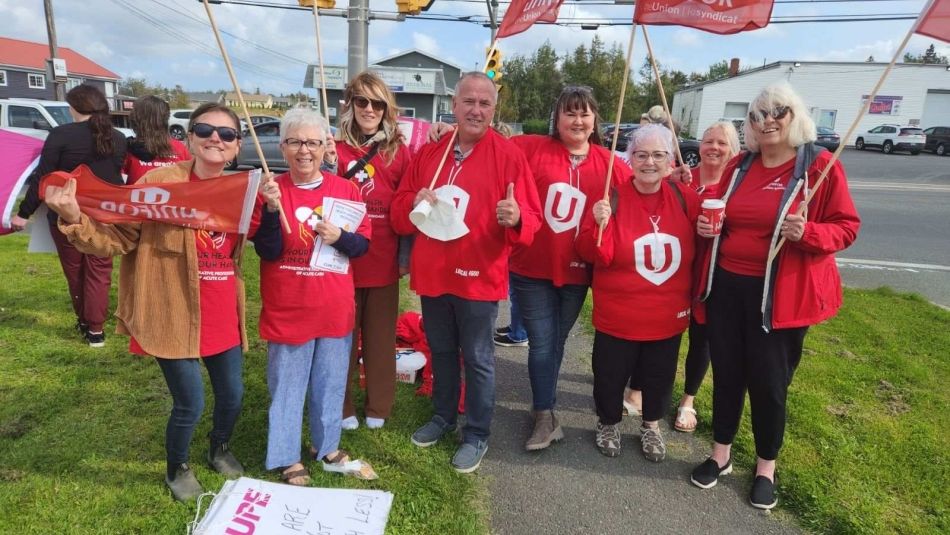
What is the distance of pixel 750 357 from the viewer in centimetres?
299

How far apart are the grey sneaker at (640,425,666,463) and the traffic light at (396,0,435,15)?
30.9 ft

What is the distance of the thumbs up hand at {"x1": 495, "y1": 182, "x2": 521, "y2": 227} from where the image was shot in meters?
2.82

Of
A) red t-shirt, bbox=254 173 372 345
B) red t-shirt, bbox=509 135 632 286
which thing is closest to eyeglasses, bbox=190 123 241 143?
red t-shirt, bbox=254 173 372 345

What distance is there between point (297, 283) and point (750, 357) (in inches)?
92.2

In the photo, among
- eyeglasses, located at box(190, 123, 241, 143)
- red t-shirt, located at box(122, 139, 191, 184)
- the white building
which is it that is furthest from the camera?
the white building

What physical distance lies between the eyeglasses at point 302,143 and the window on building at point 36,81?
2185 inches

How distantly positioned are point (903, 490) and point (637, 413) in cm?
150

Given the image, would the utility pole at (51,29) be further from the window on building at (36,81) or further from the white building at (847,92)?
the white building at (847,92)

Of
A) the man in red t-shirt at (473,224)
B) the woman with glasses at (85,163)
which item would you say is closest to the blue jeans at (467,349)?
the man in red t-shirt at (473,224)

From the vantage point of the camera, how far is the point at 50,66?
57.9ft

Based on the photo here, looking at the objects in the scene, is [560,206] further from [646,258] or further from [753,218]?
[753,218]

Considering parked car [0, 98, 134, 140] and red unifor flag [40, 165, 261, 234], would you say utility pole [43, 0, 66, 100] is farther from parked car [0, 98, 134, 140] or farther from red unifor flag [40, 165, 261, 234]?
red unifor flag [40, 165, 261, 234]

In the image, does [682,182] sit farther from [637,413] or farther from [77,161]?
[77,161]

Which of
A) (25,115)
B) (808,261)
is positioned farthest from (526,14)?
(25,115)
